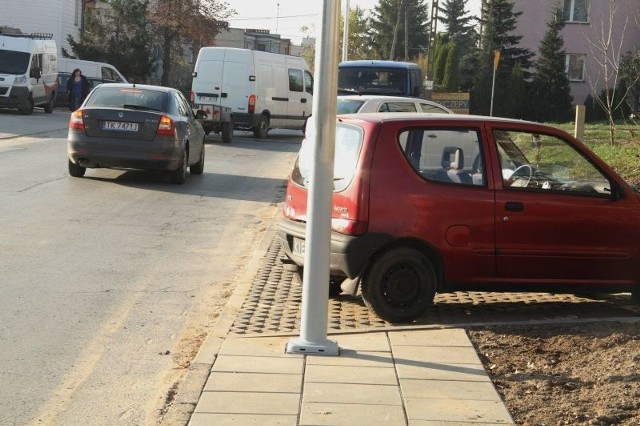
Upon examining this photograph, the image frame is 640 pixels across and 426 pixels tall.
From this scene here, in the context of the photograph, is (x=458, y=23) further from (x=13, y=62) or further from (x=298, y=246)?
(x=298, y=246)

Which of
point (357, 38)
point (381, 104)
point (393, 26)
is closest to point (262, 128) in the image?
point (381, 104)

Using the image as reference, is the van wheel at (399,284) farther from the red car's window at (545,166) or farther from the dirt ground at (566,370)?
the red car's window at (545,166)

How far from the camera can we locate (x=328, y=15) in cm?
704

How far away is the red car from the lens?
8.26 m

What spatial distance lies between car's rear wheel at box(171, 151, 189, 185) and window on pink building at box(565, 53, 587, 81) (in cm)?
4346

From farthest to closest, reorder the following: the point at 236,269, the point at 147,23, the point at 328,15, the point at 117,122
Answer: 1. the point at 147,23
2. the point at 117,122
3. the point at 236,269
4. the point at 328,15

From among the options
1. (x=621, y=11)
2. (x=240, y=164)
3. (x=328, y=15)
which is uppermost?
(x=621, y=11)

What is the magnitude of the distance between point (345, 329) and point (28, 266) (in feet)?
12.0

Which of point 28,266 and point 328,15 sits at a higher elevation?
point 328,15

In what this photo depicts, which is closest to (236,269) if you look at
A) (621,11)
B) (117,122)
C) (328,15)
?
(328,15)

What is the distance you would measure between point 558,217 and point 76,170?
10.9 metres

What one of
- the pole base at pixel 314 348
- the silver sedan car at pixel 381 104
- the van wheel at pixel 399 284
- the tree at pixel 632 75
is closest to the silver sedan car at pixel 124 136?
the silver sedan car at pixel 381 104

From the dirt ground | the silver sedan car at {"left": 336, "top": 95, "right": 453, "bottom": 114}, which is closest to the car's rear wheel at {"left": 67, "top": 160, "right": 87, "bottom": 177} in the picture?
the silver sedan car at {"left": 336, "top": 95, "right": 453, "bottom": 114}

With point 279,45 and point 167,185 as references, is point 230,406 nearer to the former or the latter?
point 167,185
